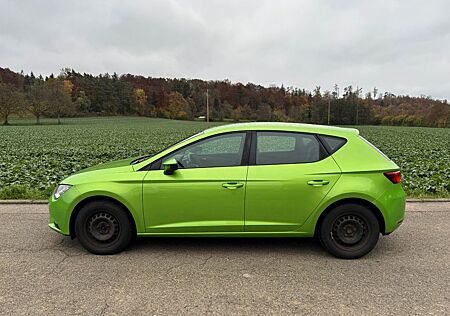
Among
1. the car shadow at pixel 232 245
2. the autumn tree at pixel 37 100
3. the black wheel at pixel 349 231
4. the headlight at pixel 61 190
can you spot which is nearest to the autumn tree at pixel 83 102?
the autumn tree at pixel 37 100

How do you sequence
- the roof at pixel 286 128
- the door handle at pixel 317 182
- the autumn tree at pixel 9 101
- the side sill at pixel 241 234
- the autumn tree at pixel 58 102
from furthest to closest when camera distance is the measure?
the autumn tree at pixel 58 102
the autumn tree at pixel 9 101
the roof at pixel 286 128
the side sill at pixel 241 234
the door handle at pixel 317 182

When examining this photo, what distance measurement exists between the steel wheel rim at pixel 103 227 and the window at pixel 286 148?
1879mm

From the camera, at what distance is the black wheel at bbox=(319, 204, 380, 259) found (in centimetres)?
365

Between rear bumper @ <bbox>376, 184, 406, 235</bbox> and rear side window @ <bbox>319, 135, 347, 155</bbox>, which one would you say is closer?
rear bumper @ <bbox>376, 184, 406, 235</bbox>

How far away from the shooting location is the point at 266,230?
12.1ft

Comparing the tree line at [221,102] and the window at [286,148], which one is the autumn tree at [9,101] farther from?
the window at [286,148]

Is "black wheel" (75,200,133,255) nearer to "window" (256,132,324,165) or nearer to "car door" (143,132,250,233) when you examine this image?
"car door" (143,132,250,233)

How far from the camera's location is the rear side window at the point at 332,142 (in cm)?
375

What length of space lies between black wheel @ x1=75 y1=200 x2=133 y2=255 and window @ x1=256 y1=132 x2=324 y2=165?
1.77 metres

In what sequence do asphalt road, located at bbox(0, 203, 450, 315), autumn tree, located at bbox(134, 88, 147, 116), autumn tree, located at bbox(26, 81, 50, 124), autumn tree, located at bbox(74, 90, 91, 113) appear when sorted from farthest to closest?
1. autumn tree, located at bbox(134, 88, 147, 116)
2. autumn tree, located at bbox(74, 90, 91, 113)
3. autumn tree, located at bbox(26, 81, 50, 124)
4. asphalt road, located at bbox(0, 203, 450, 315)

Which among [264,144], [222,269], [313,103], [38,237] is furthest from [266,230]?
[313,103]

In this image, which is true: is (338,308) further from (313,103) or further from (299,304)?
(313,103)

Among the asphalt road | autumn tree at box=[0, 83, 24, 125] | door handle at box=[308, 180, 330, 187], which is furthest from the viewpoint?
autumn tree at box=[0, 83, 24, 125]

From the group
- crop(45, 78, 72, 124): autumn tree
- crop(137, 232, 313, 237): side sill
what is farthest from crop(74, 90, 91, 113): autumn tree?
crop(137, 232, 313, 237): side sill
